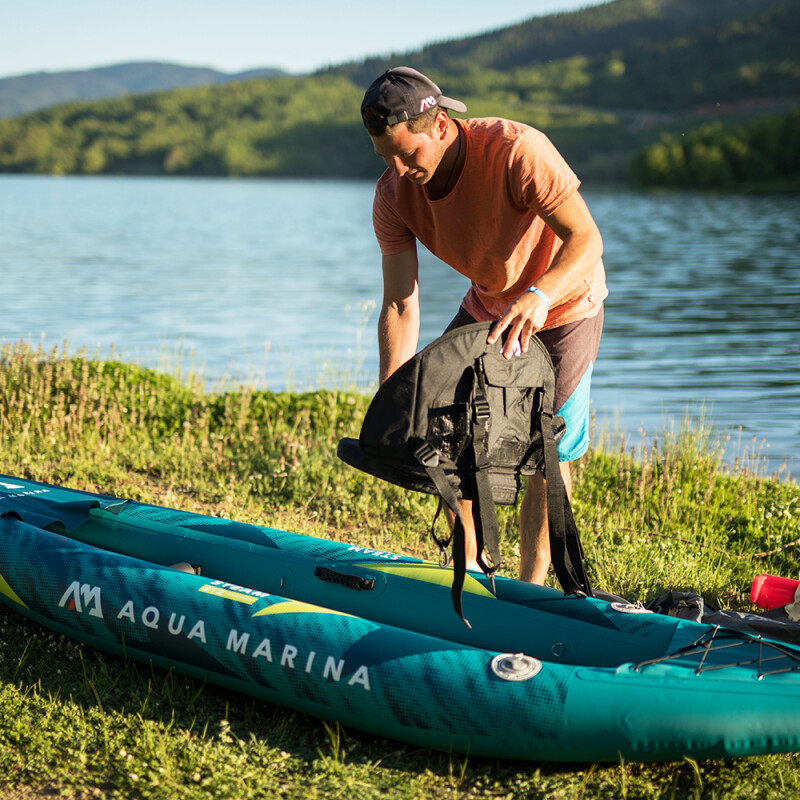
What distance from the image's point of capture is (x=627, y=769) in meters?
3.16

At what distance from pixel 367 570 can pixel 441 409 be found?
0.94m

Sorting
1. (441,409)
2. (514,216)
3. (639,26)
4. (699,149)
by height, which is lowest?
(441,409)

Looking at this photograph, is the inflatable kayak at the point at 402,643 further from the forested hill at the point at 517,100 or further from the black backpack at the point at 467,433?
the forested hill at the point at 517,100

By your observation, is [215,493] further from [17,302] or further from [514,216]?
[17,302]

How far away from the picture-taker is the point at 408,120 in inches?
141

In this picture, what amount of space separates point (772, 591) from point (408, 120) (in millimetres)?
2698

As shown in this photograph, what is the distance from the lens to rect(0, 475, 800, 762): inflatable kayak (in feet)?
9.94

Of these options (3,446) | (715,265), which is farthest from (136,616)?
(715,265)

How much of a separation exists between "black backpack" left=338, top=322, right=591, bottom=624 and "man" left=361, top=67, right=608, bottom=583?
0.15 meters

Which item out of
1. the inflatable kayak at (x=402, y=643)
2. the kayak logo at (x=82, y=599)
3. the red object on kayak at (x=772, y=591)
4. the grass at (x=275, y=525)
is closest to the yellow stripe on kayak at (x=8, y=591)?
the inflatable kayak at (x=402, y=643)

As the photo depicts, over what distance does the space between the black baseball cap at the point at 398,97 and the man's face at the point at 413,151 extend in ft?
0.18

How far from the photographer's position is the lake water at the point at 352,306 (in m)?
11.8

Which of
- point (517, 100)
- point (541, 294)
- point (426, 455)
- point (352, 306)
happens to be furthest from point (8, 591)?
point (517, 100)

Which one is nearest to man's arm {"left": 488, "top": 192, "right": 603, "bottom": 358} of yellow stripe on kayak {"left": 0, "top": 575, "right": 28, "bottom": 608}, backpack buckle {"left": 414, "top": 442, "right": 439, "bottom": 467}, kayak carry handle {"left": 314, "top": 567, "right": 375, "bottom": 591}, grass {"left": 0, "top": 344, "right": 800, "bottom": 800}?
backpack buckle {"left": 414, "top": 442, "right": 439, "bottom": 467}
